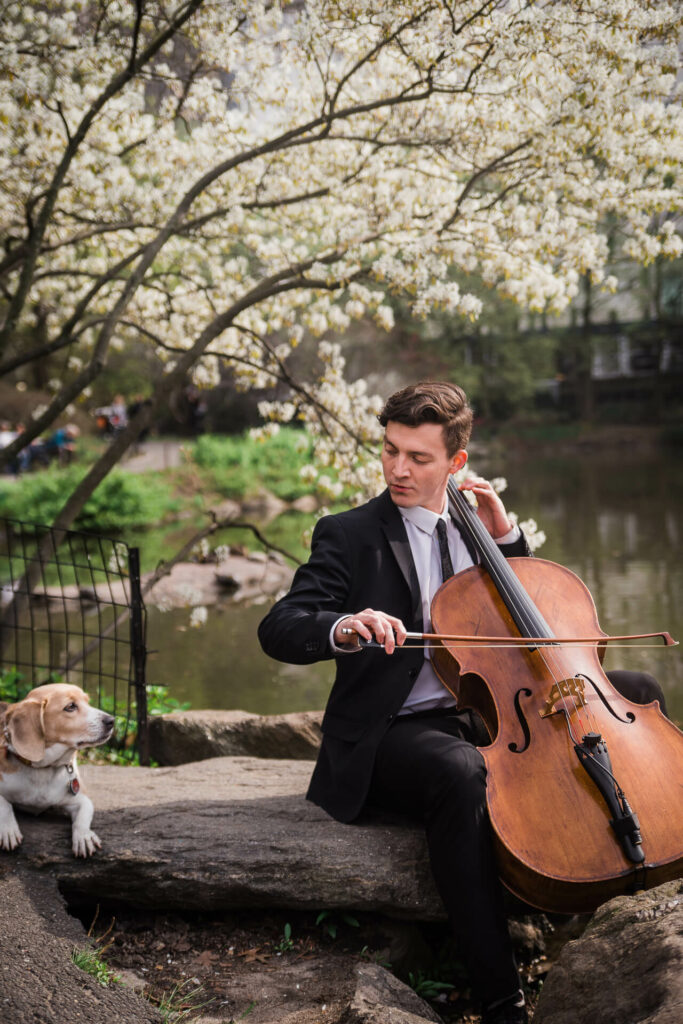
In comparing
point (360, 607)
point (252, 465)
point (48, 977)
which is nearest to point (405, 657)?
point (360, 607)

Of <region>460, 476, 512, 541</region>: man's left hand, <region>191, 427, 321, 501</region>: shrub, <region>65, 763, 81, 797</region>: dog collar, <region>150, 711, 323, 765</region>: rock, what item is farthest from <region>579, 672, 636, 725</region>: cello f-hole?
<region>191, 427, 321, 501</region>: shrub

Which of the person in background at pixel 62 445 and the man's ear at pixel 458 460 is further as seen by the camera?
the person in background at pixel 62 445

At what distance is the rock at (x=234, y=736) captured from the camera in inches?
174

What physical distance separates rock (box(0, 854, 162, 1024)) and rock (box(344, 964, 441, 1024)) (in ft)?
1.73

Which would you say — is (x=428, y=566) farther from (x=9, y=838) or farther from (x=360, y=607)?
(x=9, y=838)

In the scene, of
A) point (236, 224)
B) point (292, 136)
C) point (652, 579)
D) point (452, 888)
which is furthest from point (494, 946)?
point (652, 579)

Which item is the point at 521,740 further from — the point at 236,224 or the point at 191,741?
the point at 236,224

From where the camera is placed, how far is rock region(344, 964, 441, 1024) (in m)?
2.16

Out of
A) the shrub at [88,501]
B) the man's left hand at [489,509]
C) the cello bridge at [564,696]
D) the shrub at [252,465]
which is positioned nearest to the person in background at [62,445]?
the shrub at [252,465]

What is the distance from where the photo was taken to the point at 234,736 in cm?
455

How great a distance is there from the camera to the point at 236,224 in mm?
6469

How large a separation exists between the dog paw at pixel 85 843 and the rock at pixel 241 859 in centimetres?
3

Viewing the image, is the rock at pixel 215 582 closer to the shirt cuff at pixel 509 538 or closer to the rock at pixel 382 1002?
the shirt cuff at pixel 509 538

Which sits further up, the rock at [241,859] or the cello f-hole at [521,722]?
the cello f-hole at [521,722]
